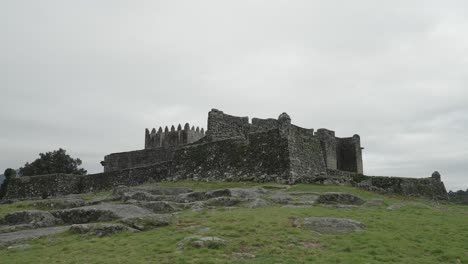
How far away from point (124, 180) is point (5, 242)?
24.6 metres

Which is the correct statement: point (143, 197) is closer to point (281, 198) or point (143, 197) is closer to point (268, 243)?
point (281, 198)

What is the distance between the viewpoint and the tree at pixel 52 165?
61.9 m

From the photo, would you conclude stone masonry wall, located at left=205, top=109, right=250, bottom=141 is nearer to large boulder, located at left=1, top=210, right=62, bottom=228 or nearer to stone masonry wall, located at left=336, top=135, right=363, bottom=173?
stone masonry wall, located at left=336, top=135, right=363, bottom=173

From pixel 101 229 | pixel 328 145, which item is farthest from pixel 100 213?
pixel 328 145

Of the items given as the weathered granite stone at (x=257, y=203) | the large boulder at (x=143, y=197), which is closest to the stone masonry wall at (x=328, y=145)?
the weathered granite stone at (x=257, y=203)

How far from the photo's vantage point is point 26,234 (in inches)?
587

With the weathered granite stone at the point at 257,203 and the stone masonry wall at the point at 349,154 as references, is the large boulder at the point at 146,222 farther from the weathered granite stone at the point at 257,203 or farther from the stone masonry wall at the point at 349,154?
the stone masonry wall at the point at 349,154

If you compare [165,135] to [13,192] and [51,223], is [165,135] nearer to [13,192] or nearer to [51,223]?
[13,192]

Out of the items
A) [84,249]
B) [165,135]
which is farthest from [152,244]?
[165,135]

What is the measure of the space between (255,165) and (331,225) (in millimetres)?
14571

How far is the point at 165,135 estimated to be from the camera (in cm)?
5416

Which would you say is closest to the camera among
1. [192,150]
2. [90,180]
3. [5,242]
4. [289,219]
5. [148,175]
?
[5,242]

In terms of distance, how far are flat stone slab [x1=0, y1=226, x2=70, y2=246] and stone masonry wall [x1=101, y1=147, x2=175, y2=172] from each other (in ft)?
91.0

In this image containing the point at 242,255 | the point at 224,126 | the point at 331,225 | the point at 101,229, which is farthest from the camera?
the point at 224,126
